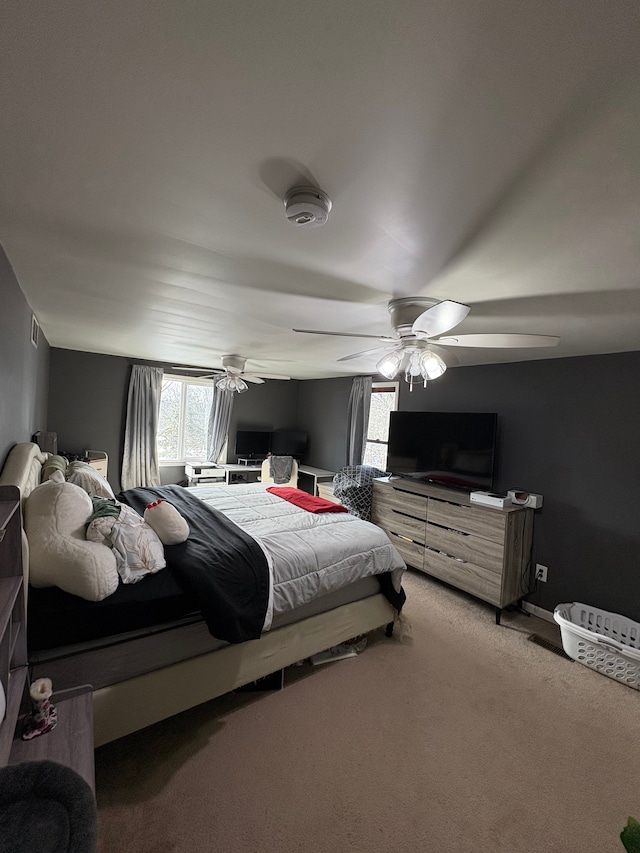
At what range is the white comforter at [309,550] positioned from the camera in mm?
2195

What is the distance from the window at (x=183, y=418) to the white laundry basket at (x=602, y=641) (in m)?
5.18

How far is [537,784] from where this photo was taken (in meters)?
1.72

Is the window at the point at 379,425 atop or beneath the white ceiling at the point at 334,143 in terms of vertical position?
beneath

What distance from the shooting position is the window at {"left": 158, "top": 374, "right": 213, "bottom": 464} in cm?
581

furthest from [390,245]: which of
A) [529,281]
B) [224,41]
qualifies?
[224,41]

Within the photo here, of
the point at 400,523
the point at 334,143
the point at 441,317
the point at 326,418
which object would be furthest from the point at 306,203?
the point at 326,418

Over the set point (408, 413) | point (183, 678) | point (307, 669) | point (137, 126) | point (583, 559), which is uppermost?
point (137, 126)

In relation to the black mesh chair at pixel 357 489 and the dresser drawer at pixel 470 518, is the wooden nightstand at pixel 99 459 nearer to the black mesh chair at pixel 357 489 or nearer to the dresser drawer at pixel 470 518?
the black mesh chair at pixel 357 489

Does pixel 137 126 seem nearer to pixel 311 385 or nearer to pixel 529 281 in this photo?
pixel 529 281

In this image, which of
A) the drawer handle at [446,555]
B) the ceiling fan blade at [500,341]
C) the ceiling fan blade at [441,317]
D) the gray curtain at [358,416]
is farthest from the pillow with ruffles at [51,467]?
the gray curtain at [358,416]

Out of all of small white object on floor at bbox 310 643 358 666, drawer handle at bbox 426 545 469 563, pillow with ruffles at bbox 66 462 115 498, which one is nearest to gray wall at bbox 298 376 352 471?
drawer handle at bbox 426 545 469 563

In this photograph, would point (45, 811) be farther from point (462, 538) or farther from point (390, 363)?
point (462, 538)

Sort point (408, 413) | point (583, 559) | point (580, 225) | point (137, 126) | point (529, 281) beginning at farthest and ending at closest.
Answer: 1. point (408, 413)
2. point (583, 559)
3. point (529, 281)
4. point (580, 225)
5. point (137, 126)

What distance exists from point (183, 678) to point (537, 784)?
174 centimetres
